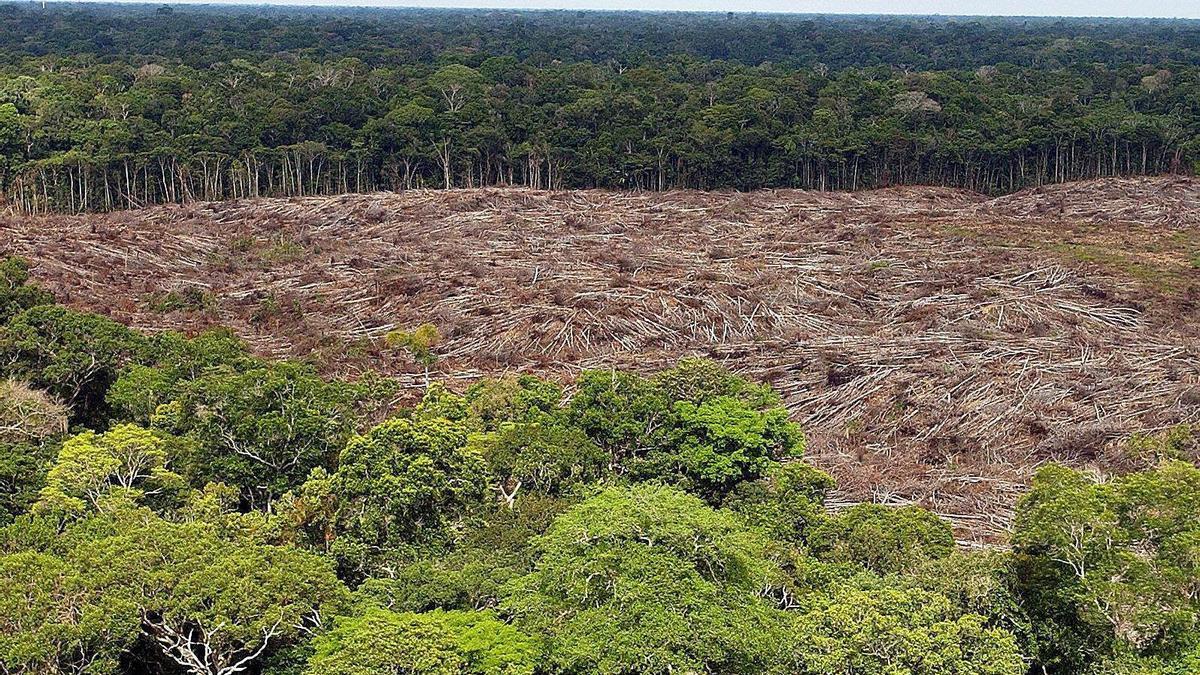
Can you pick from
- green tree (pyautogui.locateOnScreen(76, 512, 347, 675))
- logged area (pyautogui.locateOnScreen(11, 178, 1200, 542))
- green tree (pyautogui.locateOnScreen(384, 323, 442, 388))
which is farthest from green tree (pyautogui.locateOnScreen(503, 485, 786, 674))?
green tree (pyautogui.locateOnScreen(384, 323, 442, 388))

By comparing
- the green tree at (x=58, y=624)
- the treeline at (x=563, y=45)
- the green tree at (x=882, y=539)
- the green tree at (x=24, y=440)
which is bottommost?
the green tree at (x=882, y=539)

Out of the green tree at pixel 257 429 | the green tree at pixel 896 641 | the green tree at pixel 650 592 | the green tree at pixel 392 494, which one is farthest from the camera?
the green tree at pixel 257 429

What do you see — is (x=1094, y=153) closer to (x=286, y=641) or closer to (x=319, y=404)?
(x=319, y=404)

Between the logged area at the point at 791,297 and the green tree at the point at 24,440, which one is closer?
the green tree at the point at 24,440

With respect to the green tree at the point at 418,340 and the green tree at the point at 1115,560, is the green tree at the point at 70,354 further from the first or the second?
the green tree at the point at 1115,560

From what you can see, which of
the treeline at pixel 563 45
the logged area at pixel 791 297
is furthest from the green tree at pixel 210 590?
the treeline at pixel 563 45

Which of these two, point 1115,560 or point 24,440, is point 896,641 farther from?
point 24,440
